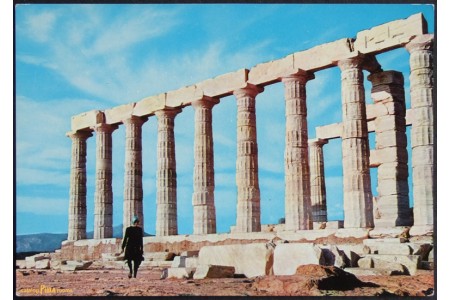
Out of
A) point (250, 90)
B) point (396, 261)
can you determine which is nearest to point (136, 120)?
point (250, 90)

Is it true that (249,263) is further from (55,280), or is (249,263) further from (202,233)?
(202,233)

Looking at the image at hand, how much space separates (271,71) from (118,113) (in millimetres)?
10113

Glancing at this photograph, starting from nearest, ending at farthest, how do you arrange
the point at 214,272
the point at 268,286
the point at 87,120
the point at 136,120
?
the point at 268,286 < the point at 214,272 < the point at 136,120 < the point at 87,120

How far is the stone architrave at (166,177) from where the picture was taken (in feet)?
111

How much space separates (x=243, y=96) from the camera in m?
30.8

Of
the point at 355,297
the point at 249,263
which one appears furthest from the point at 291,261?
the point at 355,297

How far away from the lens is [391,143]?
28812 millimetres

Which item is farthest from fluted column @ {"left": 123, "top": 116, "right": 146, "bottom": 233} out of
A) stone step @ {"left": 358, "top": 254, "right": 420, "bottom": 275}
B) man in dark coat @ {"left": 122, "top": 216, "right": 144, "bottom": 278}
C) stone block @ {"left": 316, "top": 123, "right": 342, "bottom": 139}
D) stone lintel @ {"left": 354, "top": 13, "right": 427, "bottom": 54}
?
stone step @ {"left": 358, "top": 254, "right": 420, "bottom": 275}

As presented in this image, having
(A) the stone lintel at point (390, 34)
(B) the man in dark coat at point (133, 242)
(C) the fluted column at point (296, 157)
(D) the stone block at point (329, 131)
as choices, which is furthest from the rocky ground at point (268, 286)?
(D) the stone block at point (329, 131)

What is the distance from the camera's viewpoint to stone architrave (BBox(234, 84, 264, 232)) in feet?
99.6

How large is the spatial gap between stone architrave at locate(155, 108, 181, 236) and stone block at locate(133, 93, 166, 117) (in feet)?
0.96

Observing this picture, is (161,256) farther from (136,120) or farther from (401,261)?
(401,261)

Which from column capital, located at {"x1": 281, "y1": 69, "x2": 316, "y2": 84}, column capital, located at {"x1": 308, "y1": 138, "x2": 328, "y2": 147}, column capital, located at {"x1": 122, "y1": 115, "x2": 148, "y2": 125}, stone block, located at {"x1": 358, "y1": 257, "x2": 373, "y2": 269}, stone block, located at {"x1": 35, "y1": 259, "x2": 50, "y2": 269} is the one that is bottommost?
stone block, located at {"x1": 35, "y1": 259, "x2": 50, "y2": 269}

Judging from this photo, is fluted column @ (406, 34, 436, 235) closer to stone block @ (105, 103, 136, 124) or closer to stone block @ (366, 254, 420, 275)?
stone block @ (366, 254, 420, 275)
